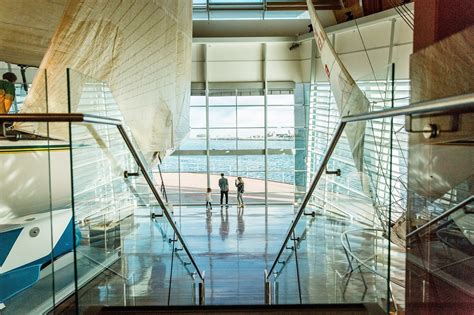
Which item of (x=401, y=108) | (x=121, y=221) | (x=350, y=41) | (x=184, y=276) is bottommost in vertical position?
(x=184, y=276)

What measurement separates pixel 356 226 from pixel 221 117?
12.7m

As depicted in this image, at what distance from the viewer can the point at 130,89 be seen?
14.5ft

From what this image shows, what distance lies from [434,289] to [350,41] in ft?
37.3

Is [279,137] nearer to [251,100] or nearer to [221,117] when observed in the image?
[251,100]

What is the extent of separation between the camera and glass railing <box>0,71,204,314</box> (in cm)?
231

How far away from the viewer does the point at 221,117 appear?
55.6 ft

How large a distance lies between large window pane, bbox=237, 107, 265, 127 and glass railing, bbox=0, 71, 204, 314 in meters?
11.2

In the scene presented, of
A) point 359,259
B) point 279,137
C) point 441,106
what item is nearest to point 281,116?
point 279,137

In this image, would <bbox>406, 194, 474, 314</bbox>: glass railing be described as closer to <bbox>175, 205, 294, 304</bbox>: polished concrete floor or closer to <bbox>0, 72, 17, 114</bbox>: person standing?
<bbox>0, 72, 17, 114</bbox>: person standing

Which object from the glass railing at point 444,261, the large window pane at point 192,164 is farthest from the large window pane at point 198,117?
the glass railing at point 444,261

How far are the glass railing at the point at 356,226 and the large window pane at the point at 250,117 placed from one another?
37.8 feet

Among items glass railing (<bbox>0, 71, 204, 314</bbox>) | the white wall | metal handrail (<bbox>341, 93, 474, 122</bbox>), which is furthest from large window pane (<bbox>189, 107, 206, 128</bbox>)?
metal handrail (<bbox>341, 93, 474, 122</bbox>)

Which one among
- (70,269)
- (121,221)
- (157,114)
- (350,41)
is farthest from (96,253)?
(350,41)

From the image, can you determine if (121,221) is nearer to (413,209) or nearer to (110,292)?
(110,292)
